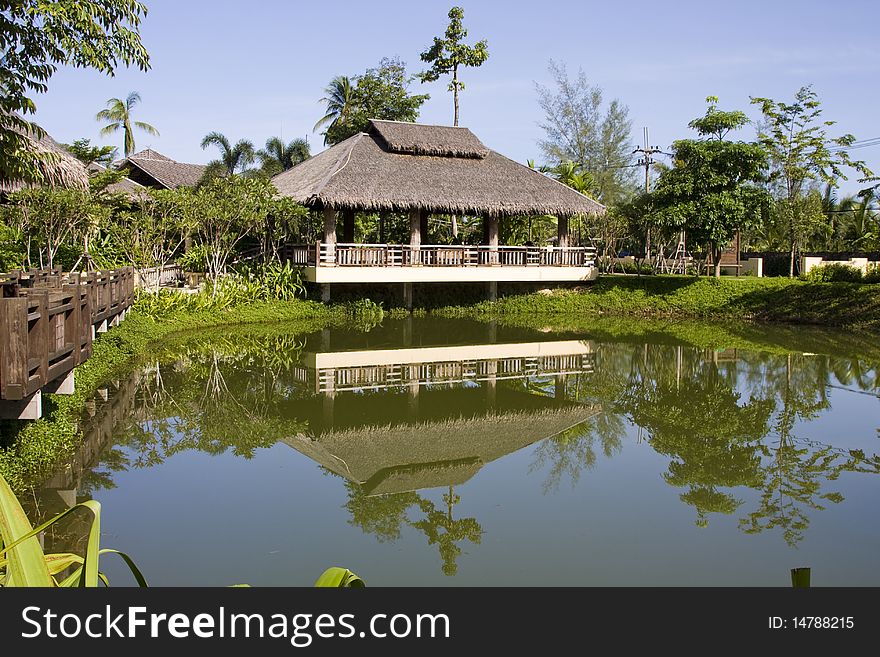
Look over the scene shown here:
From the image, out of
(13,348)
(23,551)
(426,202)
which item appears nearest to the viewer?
(23,551)

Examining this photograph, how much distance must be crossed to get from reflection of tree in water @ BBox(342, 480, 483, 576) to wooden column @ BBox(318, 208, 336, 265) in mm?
12900

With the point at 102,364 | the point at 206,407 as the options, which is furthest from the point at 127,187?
the point at 206,407

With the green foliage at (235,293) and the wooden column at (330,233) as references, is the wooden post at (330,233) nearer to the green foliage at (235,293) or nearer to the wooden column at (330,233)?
the wooden column at (330,233)

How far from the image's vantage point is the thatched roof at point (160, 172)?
24817 mm

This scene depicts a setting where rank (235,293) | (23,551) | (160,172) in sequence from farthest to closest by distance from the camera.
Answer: (160,172), (235,293), (23,551)

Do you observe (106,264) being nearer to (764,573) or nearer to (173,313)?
(173,313)

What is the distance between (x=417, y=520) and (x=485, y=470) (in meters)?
1.62

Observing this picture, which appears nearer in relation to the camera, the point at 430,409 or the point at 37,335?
the point at 37,335

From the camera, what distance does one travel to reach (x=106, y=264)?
18234 mm

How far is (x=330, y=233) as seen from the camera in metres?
19.6

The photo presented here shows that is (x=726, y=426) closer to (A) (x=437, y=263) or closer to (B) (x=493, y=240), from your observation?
(A) (x=437, y=263)

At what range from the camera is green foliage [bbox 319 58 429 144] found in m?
30.3

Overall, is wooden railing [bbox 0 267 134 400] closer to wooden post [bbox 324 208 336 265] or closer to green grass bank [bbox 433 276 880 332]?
wooden post [bbox 324 208 336 265]

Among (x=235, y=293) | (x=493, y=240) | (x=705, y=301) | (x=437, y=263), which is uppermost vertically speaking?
(x=493, y=240)
